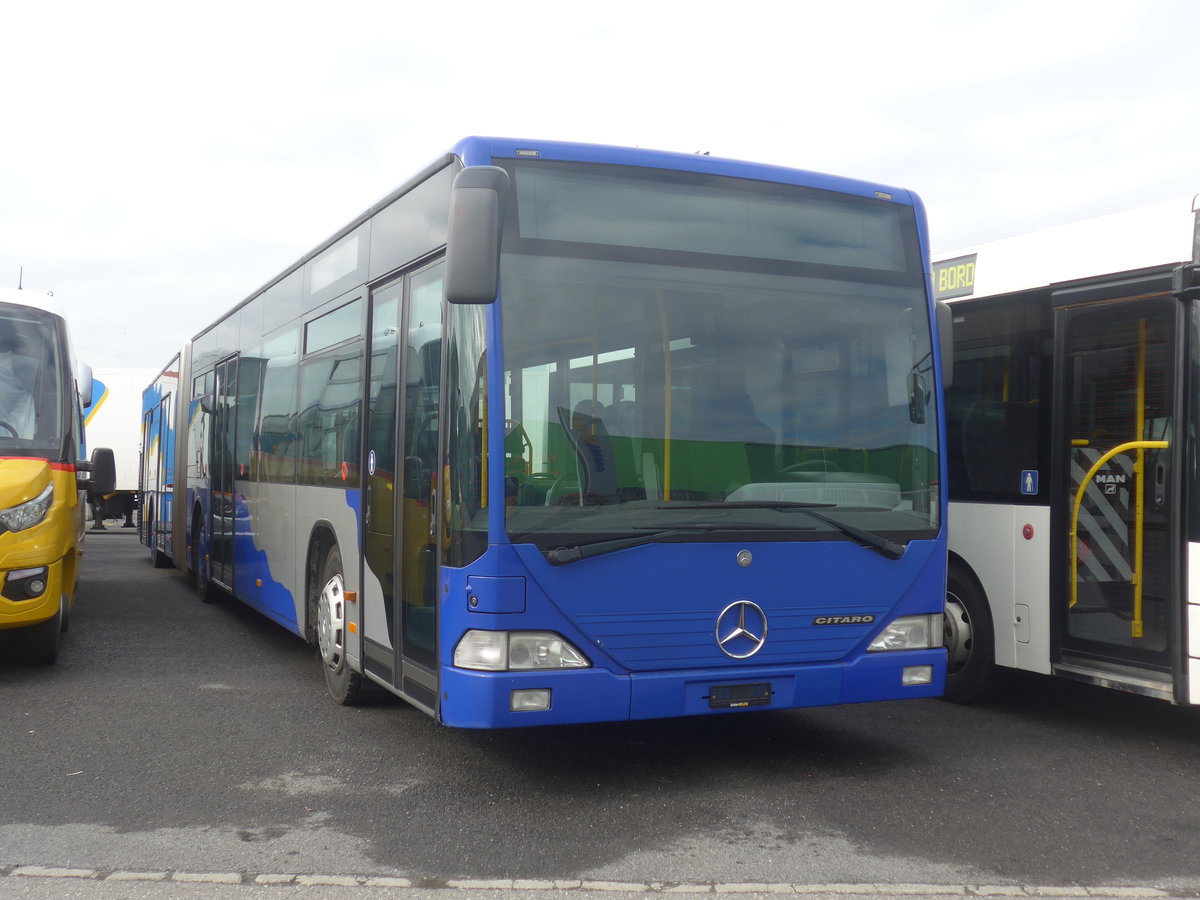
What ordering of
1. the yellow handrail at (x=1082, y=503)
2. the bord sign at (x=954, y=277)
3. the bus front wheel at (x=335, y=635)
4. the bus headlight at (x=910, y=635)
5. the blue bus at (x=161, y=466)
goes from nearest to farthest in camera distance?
the bus headlight at (x=910, y=635), the yellow handrail at (x=1082, y=503), the bus front wheel at (x=335, y=635), the bord sign at (x=954, y=277), the blue bus at (x=161, y=466)

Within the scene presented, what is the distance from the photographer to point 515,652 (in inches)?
194

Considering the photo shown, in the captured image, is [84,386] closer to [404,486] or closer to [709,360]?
[404,486]

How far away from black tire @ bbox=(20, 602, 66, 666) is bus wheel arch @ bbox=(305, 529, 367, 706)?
1.92m

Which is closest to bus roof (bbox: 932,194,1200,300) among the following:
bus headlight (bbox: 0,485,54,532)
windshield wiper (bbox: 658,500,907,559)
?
windshield wiper (bbox: 658,500,907,559)

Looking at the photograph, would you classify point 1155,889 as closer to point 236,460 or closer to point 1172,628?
point 1172,628

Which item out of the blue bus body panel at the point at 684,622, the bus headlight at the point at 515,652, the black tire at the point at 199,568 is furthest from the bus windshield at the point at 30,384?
the bus headlight at the point at 515,652

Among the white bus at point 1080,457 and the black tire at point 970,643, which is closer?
the white bus at point 1080,457

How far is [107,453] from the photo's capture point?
9.64 metres

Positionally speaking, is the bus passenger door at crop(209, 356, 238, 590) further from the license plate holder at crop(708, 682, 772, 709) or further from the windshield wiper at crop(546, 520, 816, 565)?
the license plate holder at crop(708, 682, 772, 709)

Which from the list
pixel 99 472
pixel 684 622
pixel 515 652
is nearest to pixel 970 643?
pixel 684 622

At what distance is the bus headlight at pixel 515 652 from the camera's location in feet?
16.0

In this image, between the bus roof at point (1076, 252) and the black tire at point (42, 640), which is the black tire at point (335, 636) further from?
the bus roof at point (1076, 252)

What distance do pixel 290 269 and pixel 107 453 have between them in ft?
7.51

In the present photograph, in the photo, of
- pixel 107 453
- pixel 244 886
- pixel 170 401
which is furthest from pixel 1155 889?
pixel 170 401
